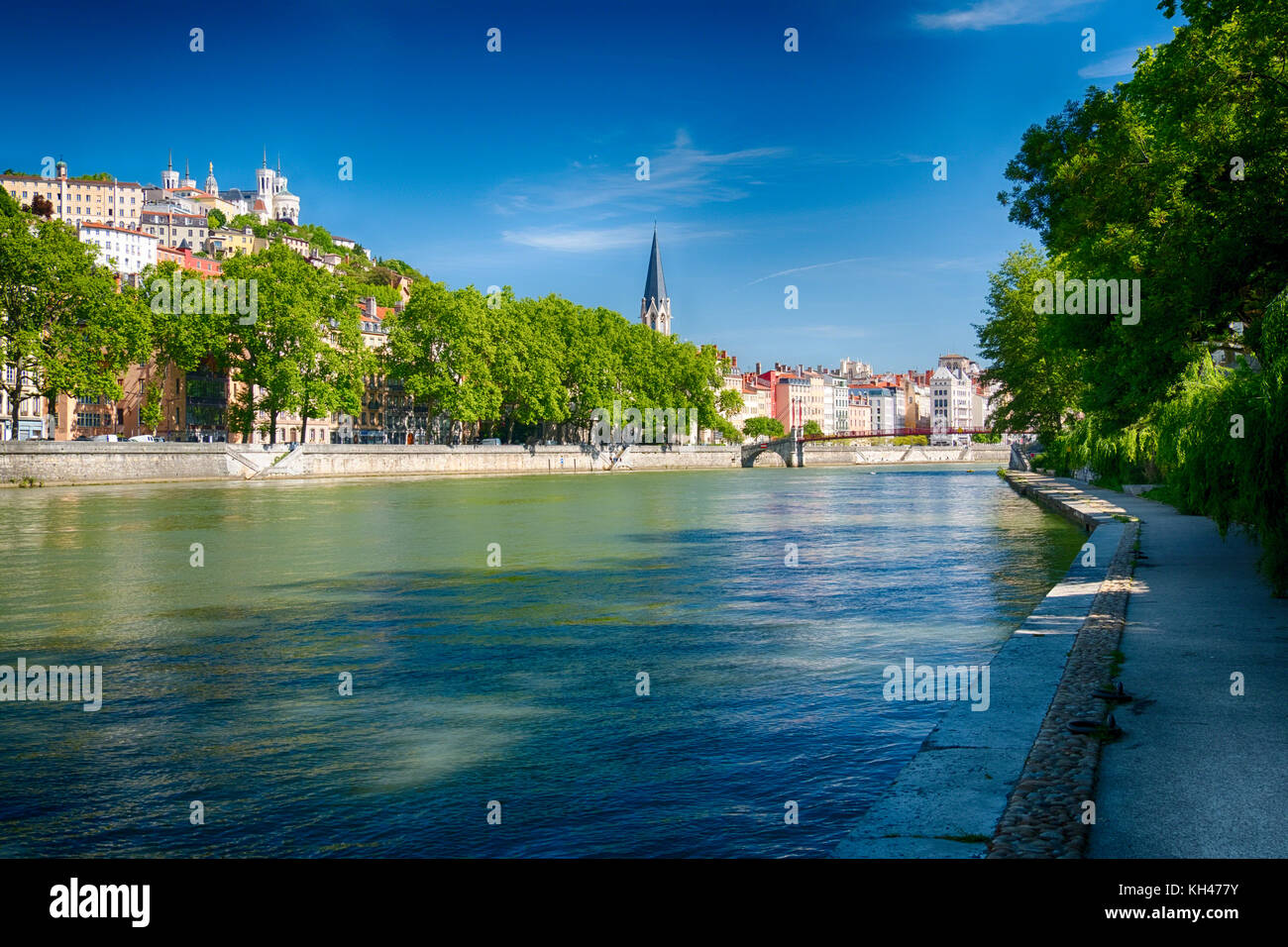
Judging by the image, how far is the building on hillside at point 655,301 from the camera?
17012 cm

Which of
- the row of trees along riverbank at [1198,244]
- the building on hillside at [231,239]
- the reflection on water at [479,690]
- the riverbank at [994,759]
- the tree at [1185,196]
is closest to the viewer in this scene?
the riverbank at [994,759]

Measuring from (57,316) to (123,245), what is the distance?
93104 millimetres

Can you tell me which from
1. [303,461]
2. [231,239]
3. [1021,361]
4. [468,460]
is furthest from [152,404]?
[231,239]

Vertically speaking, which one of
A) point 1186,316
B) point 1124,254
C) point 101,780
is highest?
point 1124,254

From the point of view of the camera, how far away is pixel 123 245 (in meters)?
145

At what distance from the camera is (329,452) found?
252 feet

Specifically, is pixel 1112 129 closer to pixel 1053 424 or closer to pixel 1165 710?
pixel 1165 710

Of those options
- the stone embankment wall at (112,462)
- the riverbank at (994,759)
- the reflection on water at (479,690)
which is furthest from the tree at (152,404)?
the riverbank at (994,759)

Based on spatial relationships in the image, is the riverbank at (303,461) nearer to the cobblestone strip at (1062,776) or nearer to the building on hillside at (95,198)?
the cobblestone strip at (1062,776)

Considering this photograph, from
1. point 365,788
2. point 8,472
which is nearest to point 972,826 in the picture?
point 365,788

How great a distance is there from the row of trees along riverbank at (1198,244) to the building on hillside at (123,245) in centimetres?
13535

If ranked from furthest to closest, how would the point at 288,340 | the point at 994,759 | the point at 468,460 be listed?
the point at 468,460
the point at 288,340
the point at 994,759

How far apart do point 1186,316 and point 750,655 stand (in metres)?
8.95

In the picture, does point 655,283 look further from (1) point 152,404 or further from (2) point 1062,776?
(2) point 1062,776
